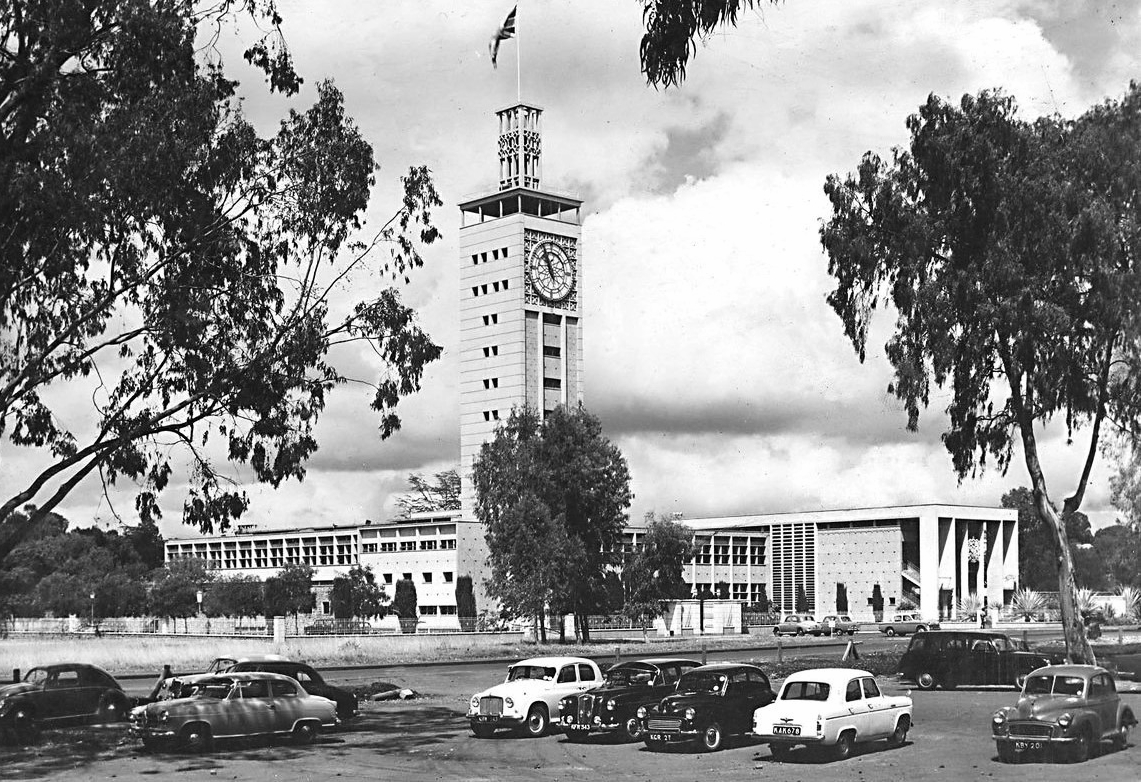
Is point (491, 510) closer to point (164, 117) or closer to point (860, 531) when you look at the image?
point (164, 117)

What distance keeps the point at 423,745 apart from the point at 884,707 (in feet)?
32.2

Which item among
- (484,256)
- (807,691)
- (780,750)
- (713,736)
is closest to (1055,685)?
(807,691)

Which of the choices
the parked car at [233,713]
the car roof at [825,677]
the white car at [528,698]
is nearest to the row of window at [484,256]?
the white car at [528,698]

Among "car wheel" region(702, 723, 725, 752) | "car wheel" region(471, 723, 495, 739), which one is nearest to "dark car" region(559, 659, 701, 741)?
"car wheel" region(702, 723, 725, 752)

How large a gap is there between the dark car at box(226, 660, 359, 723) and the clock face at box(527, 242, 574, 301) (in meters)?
88.4

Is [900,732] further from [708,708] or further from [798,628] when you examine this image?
[798,628]

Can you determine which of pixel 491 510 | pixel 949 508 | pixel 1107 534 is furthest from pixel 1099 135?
pixel 1107 534

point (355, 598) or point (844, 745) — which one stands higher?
point (355, 598)

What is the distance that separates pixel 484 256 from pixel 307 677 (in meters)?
92.6

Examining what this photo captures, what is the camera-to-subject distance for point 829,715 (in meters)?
24.3

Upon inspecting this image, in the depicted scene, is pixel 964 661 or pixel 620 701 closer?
pixel 620 701

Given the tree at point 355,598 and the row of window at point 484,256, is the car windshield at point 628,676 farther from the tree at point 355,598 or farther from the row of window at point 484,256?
the row of window at point 484,256

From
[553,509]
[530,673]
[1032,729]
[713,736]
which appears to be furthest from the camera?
[553,509]

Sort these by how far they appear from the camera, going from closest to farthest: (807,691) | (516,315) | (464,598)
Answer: (807,691), (464,598), (516,315)
